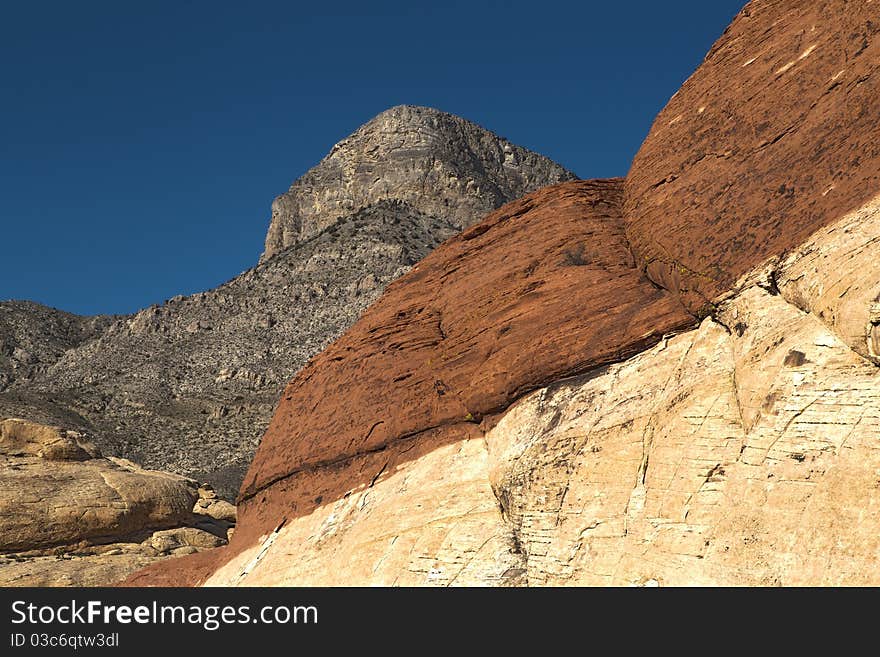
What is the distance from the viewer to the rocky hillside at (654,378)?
10.5m

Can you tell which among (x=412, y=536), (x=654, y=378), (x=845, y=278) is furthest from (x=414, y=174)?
(x=845, y=278)

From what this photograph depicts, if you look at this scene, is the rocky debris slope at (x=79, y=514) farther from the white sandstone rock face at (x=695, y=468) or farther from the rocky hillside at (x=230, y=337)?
the rocky hillside at (x=230, y=337)

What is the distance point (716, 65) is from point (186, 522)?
1976 centimetres

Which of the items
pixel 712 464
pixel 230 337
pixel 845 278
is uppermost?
pixel 230 337

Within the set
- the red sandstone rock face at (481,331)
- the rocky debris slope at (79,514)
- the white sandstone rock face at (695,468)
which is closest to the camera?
the white sandstone rock face at (695,468)

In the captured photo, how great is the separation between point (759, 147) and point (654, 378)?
3.32 metres

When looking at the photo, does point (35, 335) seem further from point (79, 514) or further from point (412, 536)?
point (412, 536)

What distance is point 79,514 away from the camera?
25797 mm

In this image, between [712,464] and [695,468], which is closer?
[712,464]

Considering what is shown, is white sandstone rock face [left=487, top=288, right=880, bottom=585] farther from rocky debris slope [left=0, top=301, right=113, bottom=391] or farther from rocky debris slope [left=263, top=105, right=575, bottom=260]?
rocky debris slope [left=263, top=105, right=575, bottom=260]

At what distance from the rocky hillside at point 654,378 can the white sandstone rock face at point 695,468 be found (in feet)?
0.09

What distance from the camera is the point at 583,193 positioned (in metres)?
17.1

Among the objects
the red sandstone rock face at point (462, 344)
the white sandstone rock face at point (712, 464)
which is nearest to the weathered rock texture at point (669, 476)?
the white sandstone rock face at point (712, 464)

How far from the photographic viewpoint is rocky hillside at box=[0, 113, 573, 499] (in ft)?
233
